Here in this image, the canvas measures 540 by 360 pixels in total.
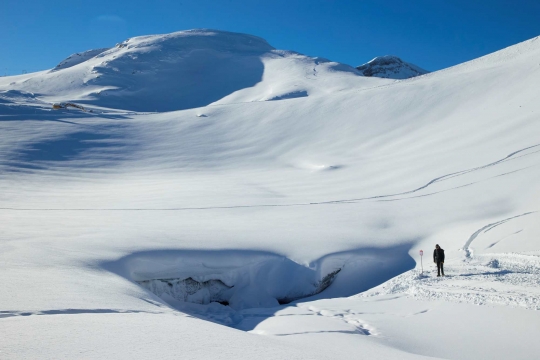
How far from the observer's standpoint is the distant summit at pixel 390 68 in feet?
323

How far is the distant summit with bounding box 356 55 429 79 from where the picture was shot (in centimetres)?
9836

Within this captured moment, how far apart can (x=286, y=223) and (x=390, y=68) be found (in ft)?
317

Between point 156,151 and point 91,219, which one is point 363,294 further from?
point 156,151

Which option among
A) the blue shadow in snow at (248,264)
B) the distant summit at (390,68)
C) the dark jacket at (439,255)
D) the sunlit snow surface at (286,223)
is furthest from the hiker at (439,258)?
the distant summit at (390,68)

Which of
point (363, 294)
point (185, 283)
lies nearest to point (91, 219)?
point (185, 283)

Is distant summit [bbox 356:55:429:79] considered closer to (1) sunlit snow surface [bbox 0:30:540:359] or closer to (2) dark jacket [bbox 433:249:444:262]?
(1) sunlit snow surface [bbox 0:30:540:359]

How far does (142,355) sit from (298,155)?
20.8 meters

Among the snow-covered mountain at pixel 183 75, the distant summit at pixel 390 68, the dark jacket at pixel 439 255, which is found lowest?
→ the dark jacket at pixel 439 255

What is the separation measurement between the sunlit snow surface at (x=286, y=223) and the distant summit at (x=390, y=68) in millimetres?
68628

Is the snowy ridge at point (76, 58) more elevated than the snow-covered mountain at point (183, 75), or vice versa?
the snowy ridge at point (76, 58)

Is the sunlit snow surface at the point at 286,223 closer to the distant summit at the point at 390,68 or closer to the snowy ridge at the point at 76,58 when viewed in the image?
the snowy ridge at the point at 76,58

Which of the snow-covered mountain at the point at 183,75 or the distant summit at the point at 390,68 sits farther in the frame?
the distant summit at the point at 390,68

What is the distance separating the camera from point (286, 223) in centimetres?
1346

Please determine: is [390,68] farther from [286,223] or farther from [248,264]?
[248,264]
